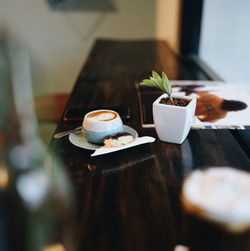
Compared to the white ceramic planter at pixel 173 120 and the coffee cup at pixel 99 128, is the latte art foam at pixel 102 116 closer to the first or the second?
the coffee cup at pixel 99 128

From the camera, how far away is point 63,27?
9.76ft

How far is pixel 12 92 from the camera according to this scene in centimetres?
305

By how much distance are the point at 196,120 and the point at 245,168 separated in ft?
0.86

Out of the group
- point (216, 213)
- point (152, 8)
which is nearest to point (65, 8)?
point (152, 8)

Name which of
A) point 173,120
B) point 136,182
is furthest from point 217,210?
point 173,120

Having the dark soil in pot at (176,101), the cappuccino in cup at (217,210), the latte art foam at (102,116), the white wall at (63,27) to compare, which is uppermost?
the cappuccino in cup at (217,210)

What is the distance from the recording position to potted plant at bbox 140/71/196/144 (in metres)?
0.74

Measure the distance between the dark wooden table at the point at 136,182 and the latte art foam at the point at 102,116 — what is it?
0.29ft

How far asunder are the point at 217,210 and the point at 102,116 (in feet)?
1.68

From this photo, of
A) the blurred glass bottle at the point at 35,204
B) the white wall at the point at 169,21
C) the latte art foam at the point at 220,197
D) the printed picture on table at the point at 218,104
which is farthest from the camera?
the white wall at the point at 169,21

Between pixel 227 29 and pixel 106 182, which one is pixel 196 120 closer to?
pixel 106 182

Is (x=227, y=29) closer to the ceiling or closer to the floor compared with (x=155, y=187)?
closer to the ceiling

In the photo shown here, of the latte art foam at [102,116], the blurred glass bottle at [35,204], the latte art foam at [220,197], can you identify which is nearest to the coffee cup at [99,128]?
the latte art foam at [102,116]

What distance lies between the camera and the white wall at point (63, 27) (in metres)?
2.91
